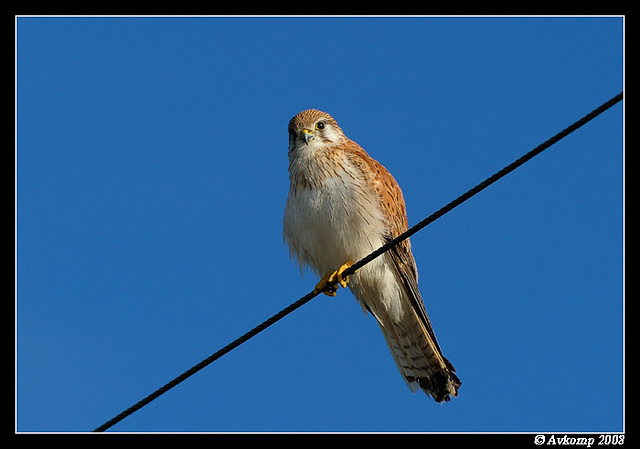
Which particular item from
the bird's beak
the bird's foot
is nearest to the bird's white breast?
the bird's foot

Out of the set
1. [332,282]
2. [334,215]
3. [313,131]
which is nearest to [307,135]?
[313,131]

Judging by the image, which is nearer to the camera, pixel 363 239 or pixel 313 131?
pixel 363 239

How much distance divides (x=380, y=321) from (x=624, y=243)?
1.74 meters

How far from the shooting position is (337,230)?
16.3 feet

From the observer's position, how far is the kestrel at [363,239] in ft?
16.4

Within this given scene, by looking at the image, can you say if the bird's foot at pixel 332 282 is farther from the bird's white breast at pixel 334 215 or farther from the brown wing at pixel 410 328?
the brown wing at pixel 410 328

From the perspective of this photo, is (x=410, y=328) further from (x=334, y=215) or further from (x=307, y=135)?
(x=307, y=135)

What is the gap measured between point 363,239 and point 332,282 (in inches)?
13.8

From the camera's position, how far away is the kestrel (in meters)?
4.99

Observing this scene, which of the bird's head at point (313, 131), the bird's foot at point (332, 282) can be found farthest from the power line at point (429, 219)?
the bird's head at point (313, 131)

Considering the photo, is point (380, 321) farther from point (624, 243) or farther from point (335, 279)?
point (624, 243)

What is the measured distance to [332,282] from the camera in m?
4.95

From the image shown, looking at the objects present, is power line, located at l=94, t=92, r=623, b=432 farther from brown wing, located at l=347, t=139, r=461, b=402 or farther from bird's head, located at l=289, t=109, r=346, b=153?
bird's head, located at l=289, t=109, r=346, b=153

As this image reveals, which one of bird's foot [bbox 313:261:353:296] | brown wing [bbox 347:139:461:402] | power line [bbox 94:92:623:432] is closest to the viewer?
power line [bbox 94:92:623:432]
